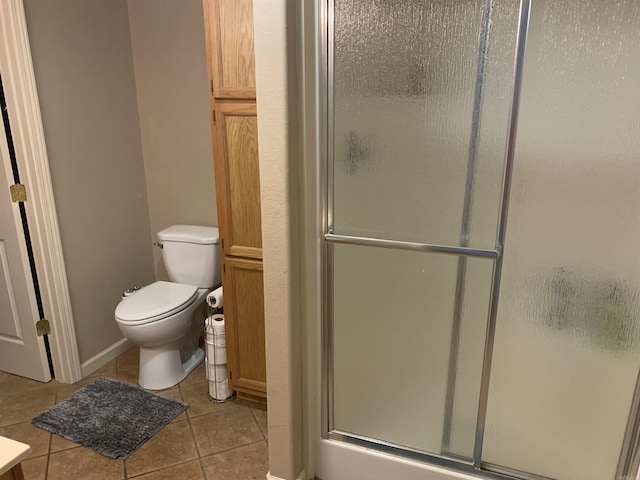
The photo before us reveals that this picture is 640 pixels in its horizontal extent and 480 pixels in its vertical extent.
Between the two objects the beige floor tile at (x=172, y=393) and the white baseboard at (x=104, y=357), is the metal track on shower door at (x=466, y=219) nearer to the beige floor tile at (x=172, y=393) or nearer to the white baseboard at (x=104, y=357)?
the beige floor tile at (x=172, y=393)

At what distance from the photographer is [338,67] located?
5.21 ft

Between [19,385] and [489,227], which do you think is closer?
[489,227]

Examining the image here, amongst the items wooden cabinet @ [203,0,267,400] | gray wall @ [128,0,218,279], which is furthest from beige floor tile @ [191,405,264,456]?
gray wall @ [128,0,218,279]

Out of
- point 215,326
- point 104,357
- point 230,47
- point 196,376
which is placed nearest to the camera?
point 230,47

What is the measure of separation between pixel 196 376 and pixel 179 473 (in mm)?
710

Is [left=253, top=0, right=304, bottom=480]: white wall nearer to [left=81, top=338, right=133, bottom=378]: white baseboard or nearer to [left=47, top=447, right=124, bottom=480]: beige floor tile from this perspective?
[left=47, top=447, right=124, bottom=480]: beige floor tile

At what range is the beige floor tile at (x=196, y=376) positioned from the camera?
8.46 feet

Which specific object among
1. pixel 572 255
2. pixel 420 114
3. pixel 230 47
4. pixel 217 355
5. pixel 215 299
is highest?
pixel 230 47

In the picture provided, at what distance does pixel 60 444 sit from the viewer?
6.91 feet

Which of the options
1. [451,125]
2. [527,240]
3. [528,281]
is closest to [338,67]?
[451,125]

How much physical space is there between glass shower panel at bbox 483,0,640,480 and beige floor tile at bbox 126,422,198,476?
4.04ft

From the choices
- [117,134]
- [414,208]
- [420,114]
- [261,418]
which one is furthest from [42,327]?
[420,114]

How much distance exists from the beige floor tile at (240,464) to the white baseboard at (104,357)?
99 cm

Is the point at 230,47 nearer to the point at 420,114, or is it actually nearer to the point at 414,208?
the point at 420,114
